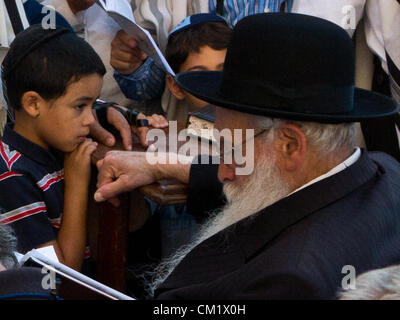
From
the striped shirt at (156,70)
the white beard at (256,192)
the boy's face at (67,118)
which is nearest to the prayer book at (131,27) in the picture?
the striped shirt at (156,70)

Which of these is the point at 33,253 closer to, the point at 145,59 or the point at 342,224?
the point at 342,224

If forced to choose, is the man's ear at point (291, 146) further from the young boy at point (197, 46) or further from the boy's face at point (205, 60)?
the boy's face at point (205, 60)

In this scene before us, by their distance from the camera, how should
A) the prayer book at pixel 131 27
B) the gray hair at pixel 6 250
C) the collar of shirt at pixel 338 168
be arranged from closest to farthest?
the gray hair at pixel 6 250
the collar of shirt at pixel 338 168
the prayer book at pixel 131 27

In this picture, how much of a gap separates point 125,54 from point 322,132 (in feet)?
5.71

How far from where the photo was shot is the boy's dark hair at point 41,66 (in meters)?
2.18

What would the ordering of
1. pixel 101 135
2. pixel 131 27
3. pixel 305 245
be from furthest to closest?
1. pixel 131 27
2. pixel 101 135
3. pixel 305 245

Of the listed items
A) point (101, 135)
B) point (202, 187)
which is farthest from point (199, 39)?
point (202, 187)

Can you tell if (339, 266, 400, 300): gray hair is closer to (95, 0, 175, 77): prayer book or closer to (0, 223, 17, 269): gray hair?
(0, 223, 17, 269): gray hair

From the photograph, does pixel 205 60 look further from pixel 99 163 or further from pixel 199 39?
pixel 99 163

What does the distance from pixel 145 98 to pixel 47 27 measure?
1009 mm

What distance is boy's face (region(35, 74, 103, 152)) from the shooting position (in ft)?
7.23

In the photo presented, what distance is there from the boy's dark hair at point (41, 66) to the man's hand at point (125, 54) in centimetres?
67

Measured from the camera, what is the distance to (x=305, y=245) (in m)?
1.31

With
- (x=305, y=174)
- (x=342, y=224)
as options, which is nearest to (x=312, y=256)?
(x=342, y=224)
